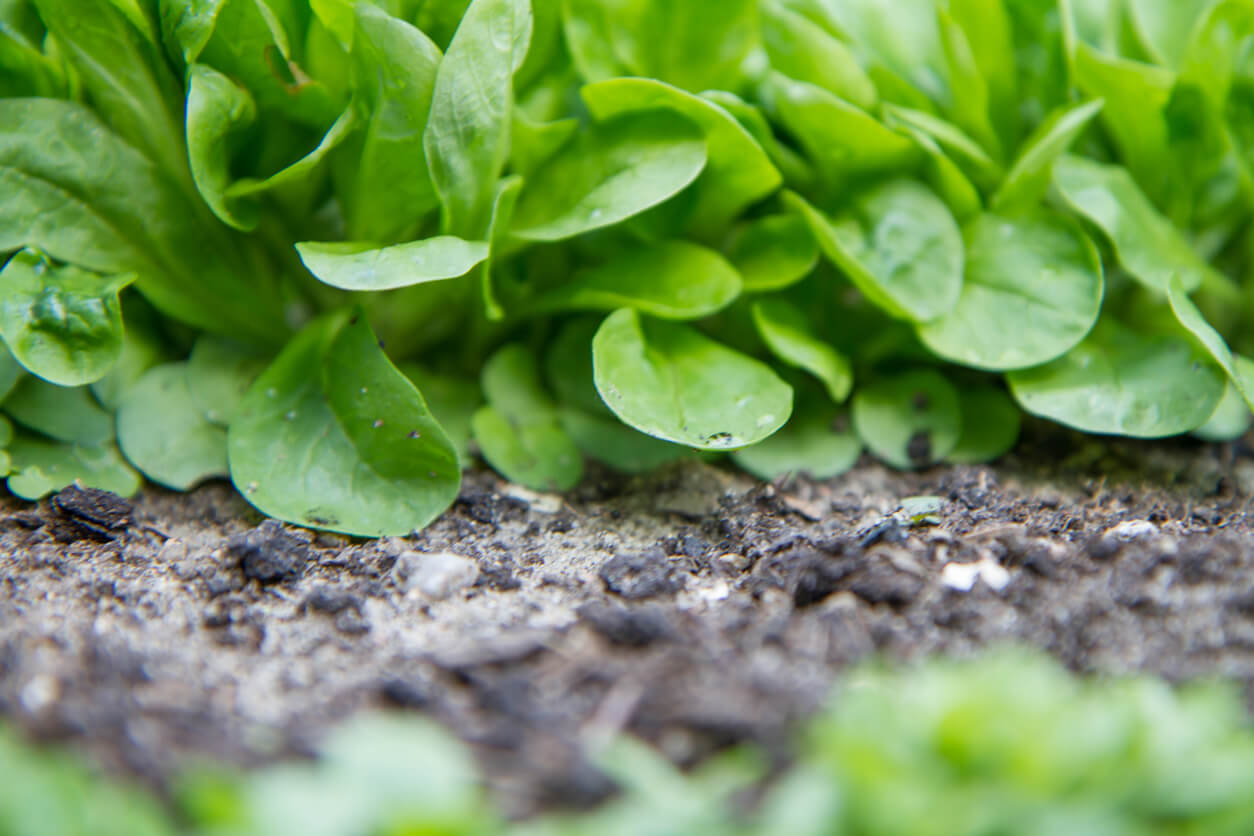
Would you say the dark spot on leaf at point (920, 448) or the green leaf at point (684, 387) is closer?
the green leaf at point (684, 387)

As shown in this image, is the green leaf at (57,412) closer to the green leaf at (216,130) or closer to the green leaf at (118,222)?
the green leaf at (118,222)

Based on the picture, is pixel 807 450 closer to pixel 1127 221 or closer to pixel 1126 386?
A: pixel 1126 386

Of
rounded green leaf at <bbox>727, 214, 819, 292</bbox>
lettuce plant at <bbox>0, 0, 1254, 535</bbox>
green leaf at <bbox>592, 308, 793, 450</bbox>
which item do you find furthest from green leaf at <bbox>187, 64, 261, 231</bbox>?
rounded green leaf at <bbox>727, 214, 819, 292</bbox>

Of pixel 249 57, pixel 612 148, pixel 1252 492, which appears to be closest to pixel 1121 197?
pixel 1252 492

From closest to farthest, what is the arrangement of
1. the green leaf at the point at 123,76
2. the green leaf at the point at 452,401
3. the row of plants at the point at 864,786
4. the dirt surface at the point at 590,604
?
1. the row of plants at the point at 864,786
2. the dirt surface at the point at 590,604
3. the green leaf at the point at 123,76
4. the green leaf at the point at 452,401

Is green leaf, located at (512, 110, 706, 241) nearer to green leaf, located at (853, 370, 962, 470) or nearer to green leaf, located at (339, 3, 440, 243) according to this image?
green leaf, located at (339, 3, 440, 243)

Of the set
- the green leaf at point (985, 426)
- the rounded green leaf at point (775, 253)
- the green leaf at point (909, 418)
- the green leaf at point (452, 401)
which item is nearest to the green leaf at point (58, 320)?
the green leaf at point (452, 401)

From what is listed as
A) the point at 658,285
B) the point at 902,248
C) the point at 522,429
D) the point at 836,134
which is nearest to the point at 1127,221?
the point at 902,248

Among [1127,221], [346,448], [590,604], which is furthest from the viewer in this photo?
[1127,221]
